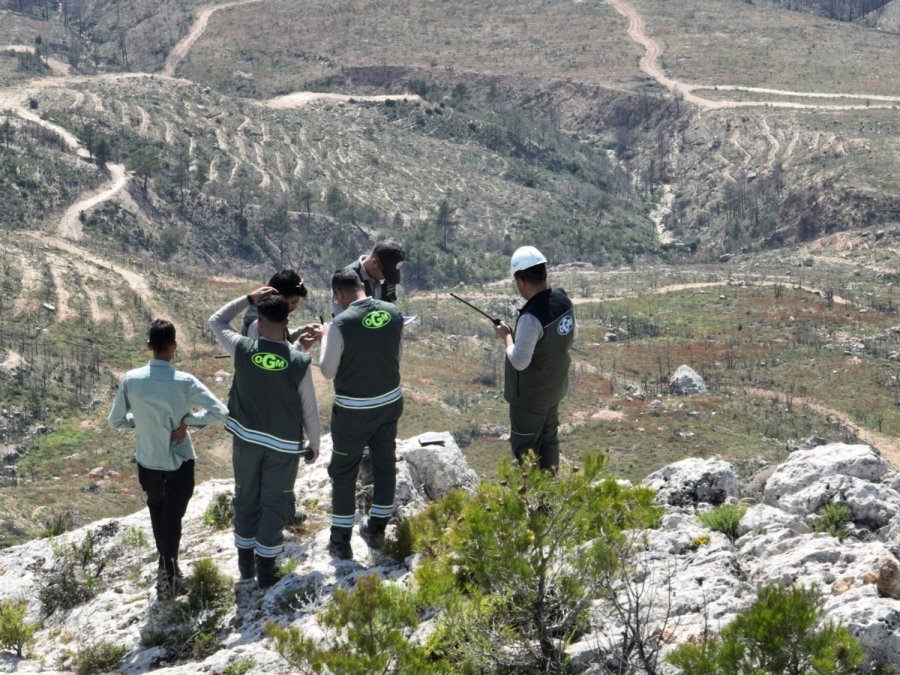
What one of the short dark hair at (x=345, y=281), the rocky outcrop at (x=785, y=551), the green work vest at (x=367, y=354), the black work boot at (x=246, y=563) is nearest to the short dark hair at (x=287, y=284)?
the short dark hair at (x=345, y=281)

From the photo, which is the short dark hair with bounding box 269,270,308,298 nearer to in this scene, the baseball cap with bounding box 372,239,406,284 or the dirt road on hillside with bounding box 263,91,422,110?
the baseball cap with bounding box 372,239,406,284

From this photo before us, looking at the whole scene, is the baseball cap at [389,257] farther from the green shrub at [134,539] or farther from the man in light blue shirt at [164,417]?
the green shrub at [134,539]

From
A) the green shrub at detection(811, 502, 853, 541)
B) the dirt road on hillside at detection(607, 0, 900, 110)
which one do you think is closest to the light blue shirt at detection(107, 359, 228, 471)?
the green shrub at detection(811, 502, 853, 541)

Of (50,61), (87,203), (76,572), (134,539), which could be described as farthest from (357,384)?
(50,61)

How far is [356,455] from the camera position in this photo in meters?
6.56

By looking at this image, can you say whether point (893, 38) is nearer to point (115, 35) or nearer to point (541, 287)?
point (115, 35)

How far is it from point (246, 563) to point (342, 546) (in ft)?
2.20

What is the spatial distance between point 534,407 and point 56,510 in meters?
17.6

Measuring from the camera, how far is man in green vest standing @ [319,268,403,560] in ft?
20.7

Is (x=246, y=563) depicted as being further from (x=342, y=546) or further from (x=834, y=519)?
(x=834, y=519)

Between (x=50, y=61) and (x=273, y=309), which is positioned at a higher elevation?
(x=273, y=309)

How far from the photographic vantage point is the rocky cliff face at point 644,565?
15.8 ft

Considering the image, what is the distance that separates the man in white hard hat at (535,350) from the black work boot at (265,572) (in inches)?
72.4

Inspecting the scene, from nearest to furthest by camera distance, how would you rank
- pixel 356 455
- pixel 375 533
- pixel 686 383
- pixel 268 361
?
pixel 268 361 < pixel 356 455 < pixel 375 533 < pixel 686 383
